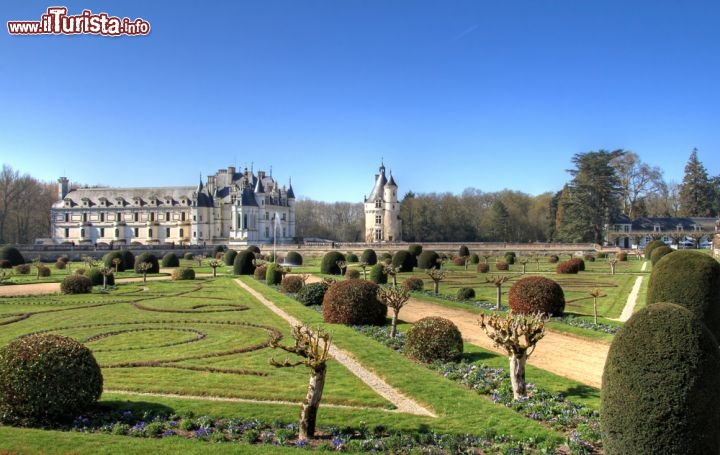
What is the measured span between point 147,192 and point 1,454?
81883 millimetres

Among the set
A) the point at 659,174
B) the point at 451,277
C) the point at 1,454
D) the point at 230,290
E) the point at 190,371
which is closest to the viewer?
the point at 1,454

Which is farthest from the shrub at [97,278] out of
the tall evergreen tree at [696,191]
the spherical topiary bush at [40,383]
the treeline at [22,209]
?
the tall evergreen tree at [696,191]

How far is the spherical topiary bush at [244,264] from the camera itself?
35.3m

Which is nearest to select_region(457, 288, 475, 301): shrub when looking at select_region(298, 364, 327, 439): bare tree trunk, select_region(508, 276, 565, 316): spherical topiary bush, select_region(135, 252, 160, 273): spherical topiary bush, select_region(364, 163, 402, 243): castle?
select_region(508, 276, 565, 316): spherical topiary bush

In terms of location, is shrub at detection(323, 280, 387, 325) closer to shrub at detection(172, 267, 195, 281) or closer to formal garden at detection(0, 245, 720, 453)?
formal garden at detection(0, 245, 720, 453)

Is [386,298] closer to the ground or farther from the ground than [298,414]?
farther from the ground

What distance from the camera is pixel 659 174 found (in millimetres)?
76750

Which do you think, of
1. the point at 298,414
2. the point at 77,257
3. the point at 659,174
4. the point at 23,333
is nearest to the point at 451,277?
the point at 23,333

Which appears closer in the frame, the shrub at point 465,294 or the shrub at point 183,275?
the shrub at point 465,294

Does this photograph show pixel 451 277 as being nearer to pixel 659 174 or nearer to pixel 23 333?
pixel 23 333

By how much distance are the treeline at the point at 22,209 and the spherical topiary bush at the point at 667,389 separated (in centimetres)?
7334

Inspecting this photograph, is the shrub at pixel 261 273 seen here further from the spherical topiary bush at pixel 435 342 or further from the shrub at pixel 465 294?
the spherical topiary bush at pixel 435 342

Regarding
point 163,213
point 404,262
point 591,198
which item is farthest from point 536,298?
point 163,213

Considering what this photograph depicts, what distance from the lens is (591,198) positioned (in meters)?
64.9
